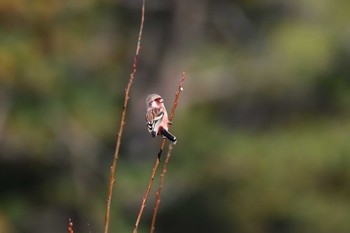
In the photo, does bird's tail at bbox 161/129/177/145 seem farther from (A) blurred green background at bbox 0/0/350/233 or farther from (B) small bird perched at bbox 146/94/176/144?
(A) blurred green background at bbox 0/0/350/233

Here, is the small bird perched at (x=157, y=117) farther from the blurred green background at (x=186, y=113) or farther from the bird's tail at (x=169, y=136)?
the blurred green background at (x=186, y=113)

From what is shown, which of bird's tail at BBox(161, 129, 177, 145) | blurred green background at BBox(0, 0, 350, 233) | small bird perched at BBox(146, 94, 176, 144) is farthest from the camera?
blurred green background at BBox(0, 0, 350, 233)

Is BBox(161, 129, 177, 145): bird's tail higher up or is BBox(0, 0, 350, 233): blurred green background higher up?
BBox(0, 0, 350, 233): blurred green background

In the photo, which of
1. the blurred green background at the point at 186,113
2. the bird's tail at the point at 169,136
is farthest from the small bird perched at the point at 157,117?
the blurred green background at the point at 186,113

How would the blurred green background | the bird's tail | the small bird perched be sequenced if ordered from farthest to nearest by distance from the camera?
the blurred green background, the small bird perched, the bird's tail

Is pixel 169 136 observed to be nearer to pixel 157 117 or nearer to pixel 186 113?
pixel 157 117

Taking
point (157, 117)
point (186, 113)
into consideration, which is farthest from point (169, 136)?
point (186, 113)

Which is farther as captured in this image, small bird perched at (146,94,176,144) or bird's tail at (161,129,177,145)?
small bird perched at (146,94,176,144)

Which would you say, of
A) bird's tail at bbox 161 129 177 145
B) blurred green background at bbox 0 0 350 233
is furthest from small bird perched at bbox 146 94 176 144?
blurred green background at bbox 0 0 350 233

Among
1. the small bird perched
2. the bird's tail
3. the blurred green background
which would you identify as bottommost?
the bird's tail
